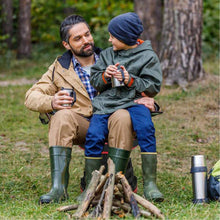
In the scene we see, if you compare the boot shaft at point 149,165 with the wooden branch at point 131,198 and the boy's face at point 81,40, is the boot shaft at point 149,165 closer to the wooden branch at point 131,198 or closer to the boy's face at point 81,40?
the wooden branch at point 131,198

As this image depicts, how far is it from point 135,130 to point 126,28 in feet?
2.87

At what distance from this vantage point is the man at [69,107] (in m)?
3.71

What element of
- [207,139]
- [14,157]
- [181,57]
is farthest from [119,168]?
[181,57]

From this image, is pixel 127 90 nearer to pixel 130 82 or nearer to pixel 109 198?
pixel 130 82

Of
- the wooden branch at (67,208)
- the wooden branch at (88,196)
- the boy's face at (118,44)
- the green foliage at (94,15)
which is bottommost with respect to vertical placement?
the wooden branch at (67,208)

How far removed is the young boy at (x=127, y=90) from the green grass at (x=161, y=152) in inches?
16.4

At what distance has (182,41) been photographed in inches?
299

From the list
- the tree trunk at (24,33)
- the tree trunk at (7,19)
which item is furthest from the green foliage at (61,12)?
→ the tree trunk at (7,19)

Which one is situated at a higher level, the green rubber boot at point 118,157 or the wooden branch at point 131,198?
the green rubber boot at point 118,157

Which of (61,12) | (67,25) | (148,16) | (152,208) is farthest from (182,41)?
(61,12)

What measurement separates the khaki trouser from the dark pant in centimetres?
6

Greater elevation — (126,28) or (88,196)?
(126,28)

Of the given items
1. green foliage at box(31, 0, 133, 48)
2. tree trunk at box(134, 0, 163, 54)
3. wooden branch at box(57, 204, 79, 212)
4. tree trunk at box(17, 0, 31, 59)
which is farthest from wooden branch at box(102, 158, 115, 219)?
tree trunk at box(17, 0, 31, 59)

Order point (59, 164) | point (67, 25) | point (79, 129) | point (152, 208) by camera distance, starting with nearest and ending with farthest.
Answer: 1. point (152, 208)
2. point (59, 164)
3. point (79, 129)
4. point (67, 25)
